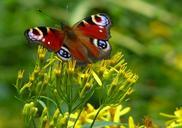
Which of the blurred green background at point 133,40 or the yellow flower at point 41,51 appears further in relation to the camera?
the blurred green background at point 133,40

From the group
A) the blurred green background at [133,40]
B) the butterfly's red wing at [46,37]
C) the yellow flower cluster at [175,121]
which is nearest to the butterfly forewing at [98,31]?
the butterfly's red wing at [46,37]

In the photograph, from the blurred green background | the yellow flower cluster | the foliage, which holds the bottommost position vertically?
the blurred green background

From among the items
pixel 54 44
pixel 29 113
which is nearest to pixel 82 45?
pixel 54 44

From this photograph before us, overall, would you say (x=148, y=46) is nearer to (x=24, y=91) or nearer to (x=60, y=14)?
(x=60, y=14)

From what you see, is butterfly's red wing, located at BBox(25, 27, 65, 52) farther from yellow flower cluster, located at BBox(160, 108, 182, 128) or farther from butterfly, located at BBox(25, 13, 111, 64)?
yellow flower cluster, located at BBox(160, 108, 182, 128)

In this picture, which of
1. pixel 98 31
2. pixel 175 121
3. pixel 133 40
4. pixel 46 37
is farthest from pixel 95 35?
pixel 133 40

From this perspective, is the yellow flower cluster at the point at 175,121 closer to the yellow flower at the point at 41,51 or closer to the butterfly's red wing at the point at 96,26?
the butterfly's red wing at the point at 96,26

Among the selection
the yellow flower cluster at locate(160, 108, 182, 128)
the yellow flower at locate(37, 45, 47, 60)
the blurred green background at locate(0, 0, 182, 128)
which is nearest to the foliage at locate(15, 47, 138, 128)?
the yellow flower at locate(37, 45, 47, 60)

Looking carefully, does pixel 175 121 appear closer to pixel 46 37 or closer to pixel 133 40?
pixel 46 37
